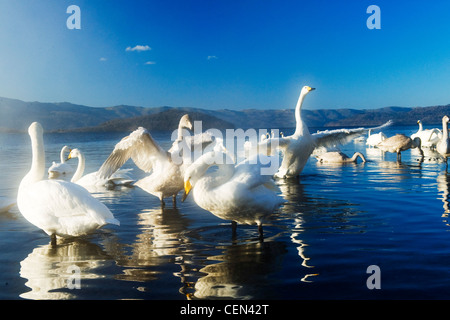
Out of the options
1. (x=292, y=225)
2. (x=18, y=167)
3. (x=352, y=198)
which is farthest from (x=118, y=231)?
(x=18, y=167)

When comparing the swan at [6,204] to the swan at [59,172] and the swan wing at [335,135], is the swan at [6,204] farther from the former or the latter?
the swan wing at [335,135]

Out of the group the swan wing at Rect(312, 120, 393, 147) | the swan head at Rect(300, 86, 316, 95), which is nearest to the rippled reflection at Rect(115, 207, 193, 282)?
the swan wing at Rect(312, 120, 393, 147)

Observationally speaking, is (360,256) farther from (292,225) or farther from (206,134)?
(206,134)

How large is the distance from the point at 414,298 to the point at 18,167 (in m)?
19.7

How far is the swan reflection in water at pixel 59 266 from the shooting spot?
4.98m

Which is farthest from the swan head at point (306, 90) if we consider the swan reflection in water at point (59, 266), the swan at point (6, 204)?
the swan reflection in water at point (59, 266)

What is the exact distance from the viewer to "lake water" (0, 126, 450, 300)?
4934 mm

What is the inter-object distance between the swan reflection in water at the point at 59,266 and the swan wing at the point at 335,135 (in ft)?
32.5

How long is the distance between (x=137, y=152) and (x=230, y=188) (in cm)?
482

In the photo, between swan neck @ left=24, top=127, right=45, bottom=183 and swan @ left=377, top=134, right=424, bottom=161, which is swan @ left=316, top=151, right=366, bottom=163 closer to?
swan @ left=377, top=134, right=424, bottom=161

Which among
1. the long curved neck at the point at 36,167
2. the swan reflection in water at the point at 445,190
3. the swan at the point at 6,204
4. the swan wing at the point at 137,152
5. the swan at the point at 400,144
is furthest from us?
the swan at the point at 400,144

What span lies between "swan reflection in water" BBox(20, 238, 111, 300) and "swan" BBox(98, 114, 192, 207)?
309 centimetres
